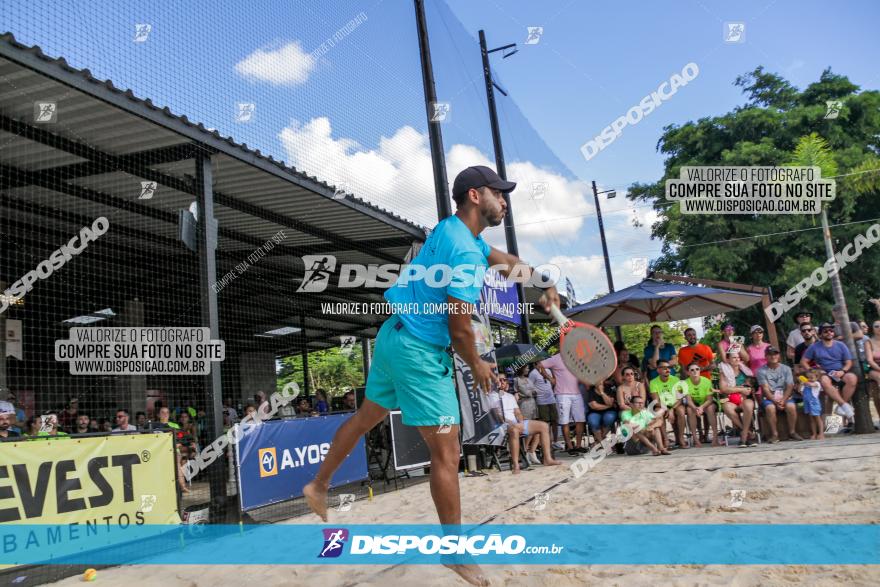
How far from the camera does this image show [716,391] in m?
9.04

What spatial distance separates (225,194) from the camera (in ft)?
28.2

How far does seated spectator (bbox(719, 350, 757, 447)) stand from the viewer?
27.2 ft

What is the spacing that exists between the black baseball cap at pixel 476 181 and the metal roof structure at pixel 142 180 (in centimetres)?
382

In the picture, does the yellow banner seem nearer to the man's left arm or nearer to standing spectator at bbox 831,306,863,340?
the man's left arm

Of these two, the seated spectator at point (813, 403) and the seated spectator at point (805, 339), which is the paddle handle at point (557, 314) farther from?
the seated spectator at point (805, 339)

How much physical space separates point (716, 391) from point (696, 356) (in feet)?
1.95

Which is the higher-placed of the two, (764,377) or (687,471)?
(764,377)

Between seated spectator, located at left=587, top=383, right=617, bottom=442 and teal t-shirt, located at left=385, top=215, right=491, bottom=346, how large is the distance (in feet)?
22.2

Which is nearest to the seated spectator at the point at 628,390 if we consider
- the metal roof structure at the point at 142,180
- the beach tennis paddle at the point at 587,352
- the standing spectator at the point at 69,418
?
the metal roof structure at the point at 142,180

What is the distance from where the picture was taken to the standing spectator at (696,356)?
9.19 meters

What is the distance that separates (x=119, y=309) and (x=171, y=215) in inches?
216

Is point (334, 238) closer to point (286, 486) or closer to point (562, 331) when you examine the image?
point (286, 486)

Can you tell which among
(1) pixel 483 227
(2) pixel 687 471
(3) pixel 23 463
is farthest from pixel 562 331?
(3) pixel 23 463

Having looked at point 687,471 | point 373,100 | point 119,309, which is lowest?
point 687,471
